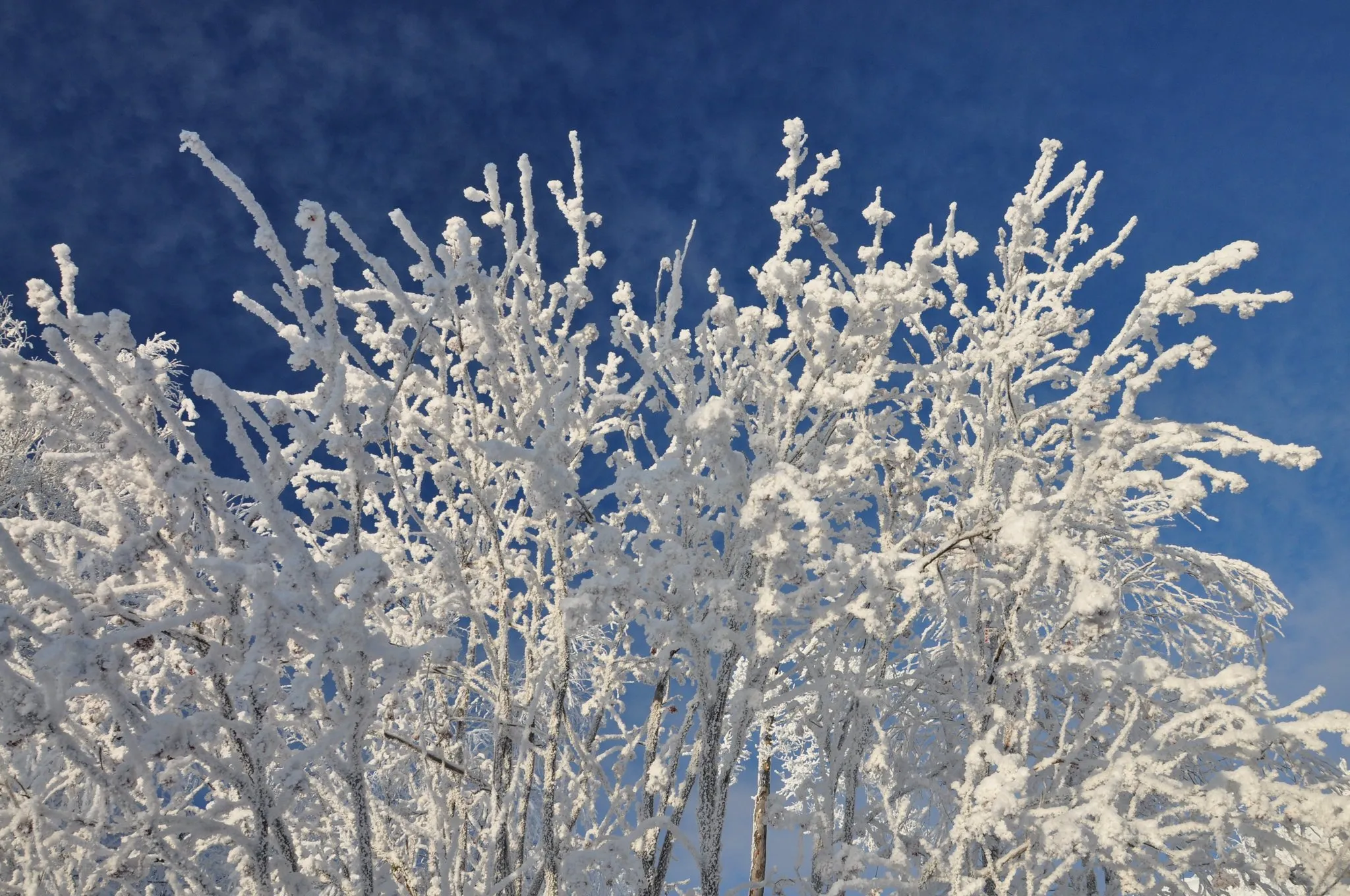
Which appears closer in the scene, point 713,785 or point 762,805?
point 713,785

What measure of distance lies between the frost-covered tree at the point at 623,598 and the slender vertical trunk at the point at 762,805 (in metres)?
2.77

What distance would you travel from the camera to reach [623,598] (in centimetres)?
348

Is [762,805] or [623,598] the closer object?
[623,598]

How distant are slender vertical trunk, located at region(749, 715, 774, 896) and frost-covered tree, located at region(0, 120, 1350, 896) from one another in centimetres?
277

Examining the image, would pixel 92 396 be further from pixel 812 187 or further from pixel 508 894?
pixel 812 187

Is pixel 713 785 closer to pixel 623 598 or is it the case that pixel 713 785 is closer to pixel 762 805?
pixel 623 598

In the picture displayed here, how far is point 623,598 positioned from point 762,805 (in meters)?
5.86

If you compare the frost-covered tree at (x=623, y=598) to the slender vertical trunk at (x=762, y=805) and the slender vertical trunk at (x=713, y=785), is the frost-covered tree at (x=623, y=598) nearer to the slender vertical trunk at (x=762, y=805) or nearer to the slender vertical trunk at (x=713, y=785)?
the slender vertical trunk at (x=713, y=785)

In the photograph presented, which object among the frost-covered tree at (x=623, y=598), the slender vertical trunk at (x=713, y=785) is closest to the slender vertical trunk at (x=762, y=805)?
the frost-covered tree at (x=623, y=598)

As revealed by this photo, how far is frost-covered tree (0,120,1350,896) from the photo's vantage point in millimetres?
2367

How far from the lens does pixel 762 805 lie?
8250 millimetres

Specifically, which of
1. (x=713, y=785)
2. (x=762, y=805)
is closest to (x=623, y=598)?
(x=713, y=785)

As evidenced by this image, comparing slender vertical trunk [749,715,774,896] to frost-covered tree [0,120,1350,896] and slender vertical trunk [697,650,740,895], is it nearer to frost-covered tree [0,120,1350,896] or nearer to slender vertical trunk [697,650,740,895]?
frost-covered tree [0,120,1350,896]

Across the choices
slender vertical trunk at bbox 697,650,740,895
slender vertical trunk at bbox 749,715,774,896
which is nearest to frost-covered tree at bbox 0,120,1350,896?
slender vertical trunk at bbox 697,650,740,895
